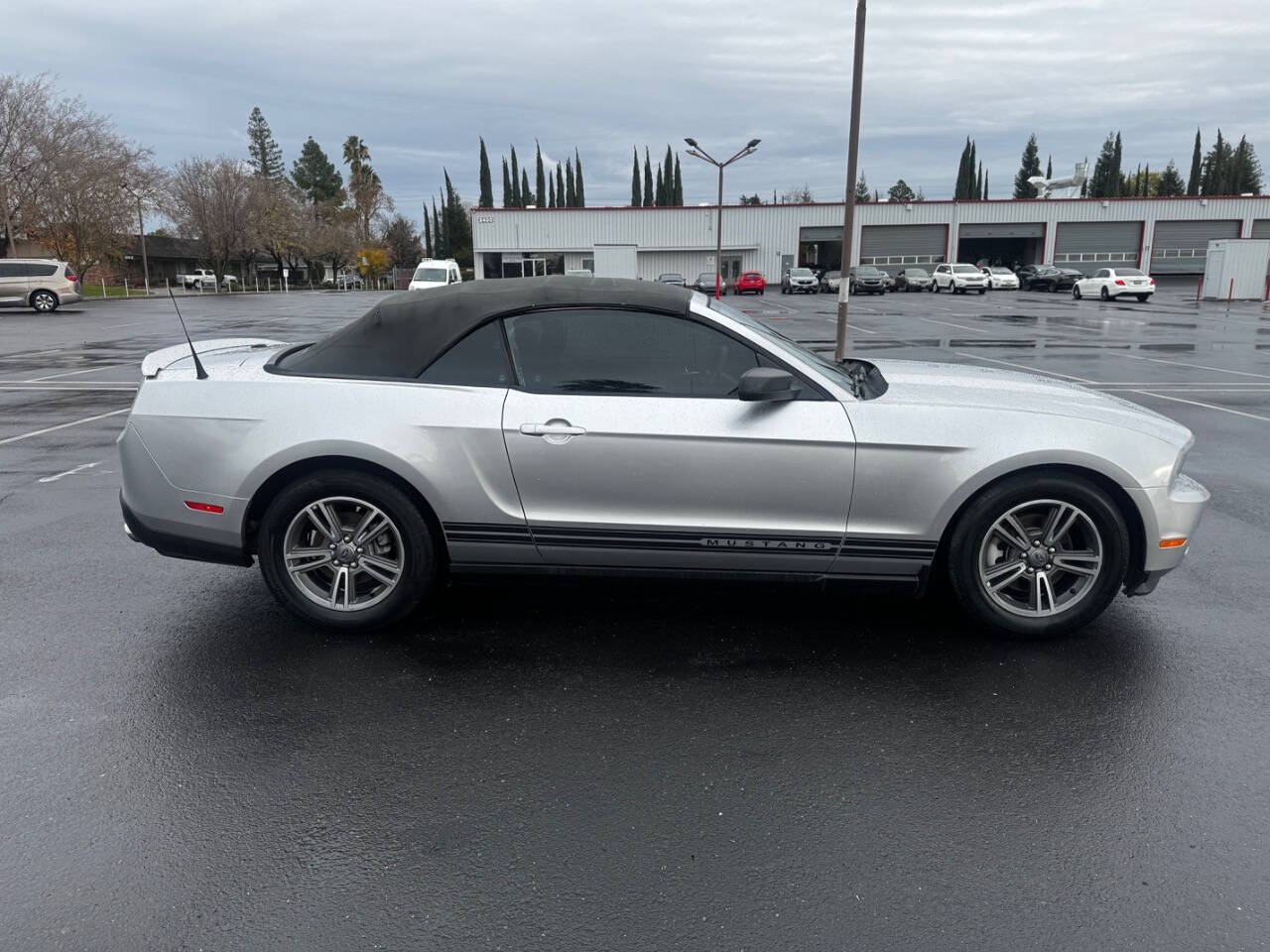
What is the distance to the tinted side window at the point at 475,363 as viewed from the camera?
4.08m

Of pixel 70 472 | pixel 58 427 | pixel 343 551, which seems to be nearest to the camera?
pixel 343 551

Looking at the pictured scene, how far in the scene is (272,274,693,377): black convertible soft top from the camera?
13.6ft

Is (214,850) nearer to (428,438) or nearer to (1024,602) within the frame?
(428,438)

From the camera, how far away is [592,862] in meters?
2.64

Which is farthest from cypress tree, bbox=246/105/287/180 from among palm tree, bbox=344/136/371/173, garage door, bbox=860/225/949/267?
garage door, bbox=860/225/949/267

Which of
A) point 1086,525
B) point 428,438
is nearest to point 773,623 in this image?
point 1086,525

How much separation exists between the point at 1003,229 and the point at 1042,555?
2508 inches

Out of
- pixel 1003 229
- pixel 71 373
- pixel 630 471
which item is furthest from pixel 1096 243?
pixel 630 471

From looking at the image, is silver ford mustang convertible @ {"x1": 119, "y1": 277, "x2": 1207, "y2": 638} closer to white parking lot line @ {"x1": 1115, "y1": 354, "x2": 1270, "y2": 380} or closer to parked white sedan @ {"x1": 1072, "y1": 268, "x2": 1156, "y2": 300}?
white parking lot line @ {"x1": 1115, "y1": 354, "x2": 1270, "y2": 380}

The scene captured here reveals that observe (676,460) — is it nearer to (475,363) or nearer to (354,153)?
(475,363)

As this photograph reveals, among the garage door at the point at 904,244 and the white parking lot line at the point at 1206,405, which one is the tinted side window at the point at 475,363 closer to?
the white parking lot line at the point at 1206,405

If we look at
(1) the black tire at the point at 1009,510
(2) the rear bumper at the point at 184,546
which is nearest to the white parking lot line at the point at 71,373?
(2) the rear bumper at the point at 184,546

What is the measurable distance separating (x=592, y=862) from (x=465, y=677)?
1.33m

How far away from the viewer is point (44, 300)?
33.3m
